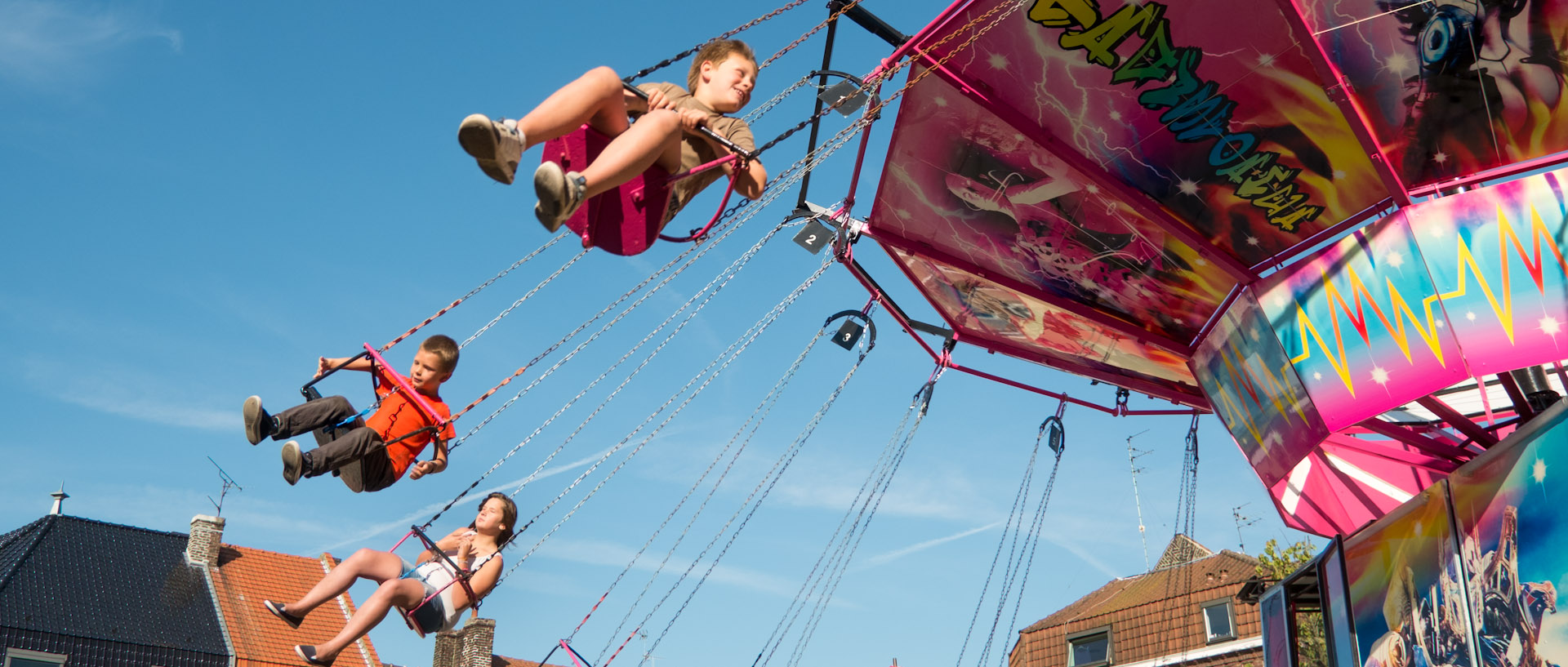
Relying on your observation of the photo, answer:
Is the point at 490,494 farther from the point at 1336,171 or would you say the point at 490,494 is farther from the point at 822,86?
the point at 1336,171

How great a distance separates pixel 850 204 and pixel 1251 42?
4154 millimetres

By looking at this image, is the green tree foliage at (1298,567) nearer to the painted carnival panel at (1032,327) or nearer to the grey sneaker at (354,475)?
the painted carnival panel at (1032,327)

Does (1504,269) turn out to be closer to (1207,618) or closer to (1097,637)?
(1207,618)

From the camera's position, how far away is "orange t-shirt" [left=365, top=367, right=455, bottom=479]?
23.1 ft

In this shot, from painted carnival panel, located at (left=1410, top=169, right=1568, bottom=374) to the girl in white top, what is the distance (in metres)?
6.02

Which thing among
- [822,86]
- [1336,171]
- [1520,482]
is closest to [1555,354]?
[1520,482]

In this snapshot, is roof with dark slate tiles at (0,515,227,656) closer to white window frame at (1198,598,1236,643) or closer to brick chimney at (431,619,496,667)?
brick chimney at (431,619,496,667)

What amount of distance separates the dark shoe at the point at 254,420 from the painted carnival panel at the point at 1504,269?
23.1ft

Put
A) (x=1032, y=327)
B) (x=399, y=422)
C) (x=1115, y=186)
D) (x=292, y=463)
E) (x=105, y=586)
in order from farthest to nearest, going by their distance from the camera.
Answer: (x=105, y=586) < (x=1032, y=327) < (x=1115, y=186) < (x=399, y=422) < (x=292, y=463)

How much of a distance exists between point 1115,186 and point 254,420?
20.5 feet

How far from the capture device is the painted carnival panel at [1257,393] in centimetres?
943

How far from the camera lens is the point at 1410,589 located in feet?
30.3

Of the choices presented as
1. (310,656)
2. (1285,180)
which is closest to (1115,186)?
(1285,180)

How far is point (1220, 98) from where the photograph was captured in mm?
8781
